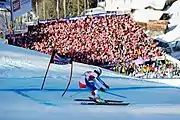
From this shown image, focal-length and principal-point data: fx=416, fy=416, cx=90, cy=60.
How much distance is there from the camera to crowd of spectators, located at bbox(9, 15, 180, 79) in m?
19.4

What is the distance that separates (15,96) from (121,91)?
2.70 meters

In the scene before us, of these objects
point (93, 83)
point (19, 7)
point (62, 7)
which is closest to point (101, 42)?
point (19, 7)

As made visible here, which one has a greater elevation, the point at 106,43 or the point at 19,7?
the point at 19,7

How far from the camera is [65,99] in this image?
7.92 m

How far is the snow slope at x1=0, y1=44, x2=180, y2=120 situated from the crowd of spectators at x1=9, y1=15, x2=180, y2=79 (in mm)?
5947

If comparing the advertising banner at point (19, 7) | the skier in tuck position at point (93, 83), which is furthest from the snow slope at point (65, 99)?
the advertising banner at point (19, 7)

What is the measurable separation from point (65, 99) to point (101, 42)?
47.5 ft

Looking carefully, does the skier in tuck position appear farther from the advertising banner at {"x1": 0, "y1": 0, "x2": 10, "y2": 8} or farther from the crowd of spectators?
the advertising banner at {"x1": 0, "y1": 0, "x2": 10, "y2": 8}

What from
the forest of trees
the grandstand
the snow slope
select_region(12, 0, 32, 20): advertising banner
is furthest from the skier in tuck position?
the forest of trees

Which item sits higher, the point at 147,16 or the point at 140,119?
the point at 147,16

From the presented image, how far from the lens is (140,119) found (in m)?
6.68

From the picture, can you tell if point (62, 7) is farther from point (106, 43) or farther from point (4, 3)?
point (106, 43)

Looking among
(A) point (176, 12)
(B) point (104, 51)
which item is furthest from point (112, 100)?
(A) point (176, 12)

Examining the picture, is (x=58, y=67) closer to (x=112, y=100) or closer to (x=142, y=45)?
(x=112, y=100)
